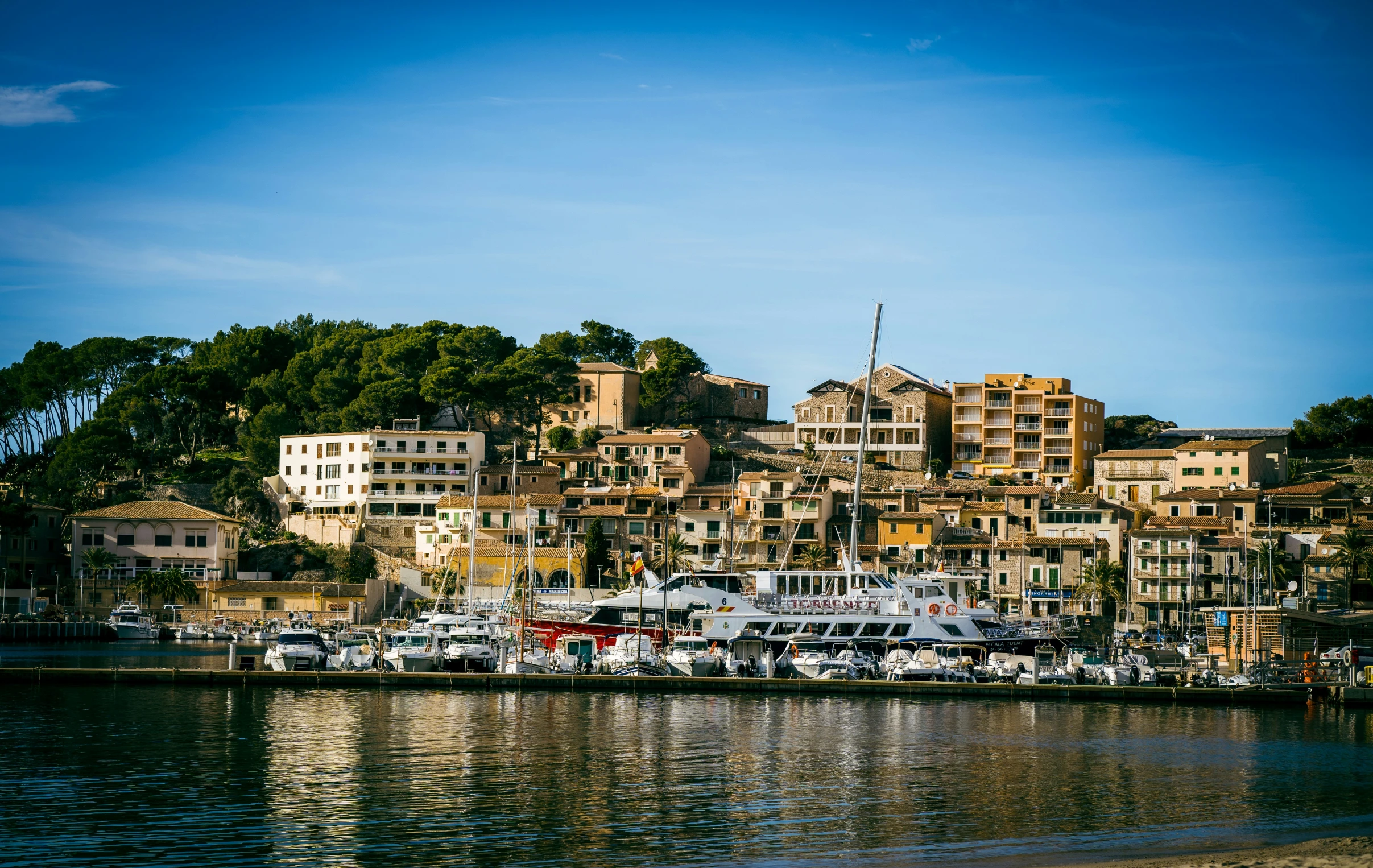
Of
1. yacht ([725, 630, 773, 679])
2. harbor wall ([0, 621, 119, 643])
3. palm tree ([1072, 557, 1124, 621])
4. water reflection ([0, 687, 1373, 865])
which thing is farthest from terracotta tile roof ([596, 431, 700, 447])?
water reflection ([0, 687, 1373, 865])

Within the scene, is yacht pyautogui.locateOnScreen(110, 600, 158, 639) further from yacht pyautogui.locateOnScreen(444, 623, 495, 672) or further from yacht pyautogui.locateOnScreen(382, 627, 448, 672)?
yacht pyautogui.locateOnScreen(444, 623, 495, 672)

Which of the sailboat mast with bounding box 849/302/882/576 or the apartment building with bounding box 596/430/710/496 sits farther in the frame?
the apartment building with bounding box 596/430/710/496

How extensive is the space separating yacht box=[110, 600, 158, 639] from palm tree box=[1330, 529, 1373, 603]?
6404 cm

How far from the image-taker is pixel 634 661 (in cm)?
5056

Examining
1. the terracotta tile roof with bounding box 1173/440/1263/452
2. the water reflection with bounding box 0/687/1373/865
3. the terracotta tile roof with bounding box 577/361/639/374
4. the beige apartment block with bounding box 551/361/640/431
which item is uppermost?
the terracotta tile roof with bounding box 577/361/639/374

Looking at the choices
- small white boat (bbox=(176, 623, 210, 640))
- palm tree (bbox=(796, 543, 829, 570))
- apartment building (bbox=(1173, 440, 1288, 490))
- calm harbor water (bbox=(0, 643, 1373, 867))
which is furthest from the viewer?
apartment building (bbox=(1173, 440, 1288, 490))

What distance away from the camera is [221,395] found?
345 ft

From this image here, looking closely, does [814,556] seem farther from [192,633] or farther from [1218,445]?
[192,633]

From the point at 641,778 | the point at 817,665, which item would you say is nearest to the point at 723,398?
the point at 817,665

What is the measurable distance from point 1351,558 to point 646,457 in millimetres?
43485

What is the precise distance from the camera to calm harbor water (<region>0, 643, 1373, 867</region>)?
2397cm

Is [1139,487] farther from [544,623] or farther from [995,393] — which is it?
[544,623]

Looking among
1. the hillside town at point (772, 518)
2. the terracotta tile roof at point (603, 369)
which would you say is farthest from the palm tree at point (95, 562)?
the terracotta tile roof at point (603, 369)

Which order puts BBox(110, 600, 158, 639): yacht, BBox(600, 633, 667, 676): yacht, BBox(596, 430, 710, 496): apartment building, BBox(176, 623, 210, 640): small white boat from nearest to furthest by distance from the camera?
BBox(600, 633, 667, 676): yacht → BBox(110, 600, 158, 639): yacht → BBox(176, 623, 210, 640): small white boat → BBox(596, 430, 710, 496): apartment building
